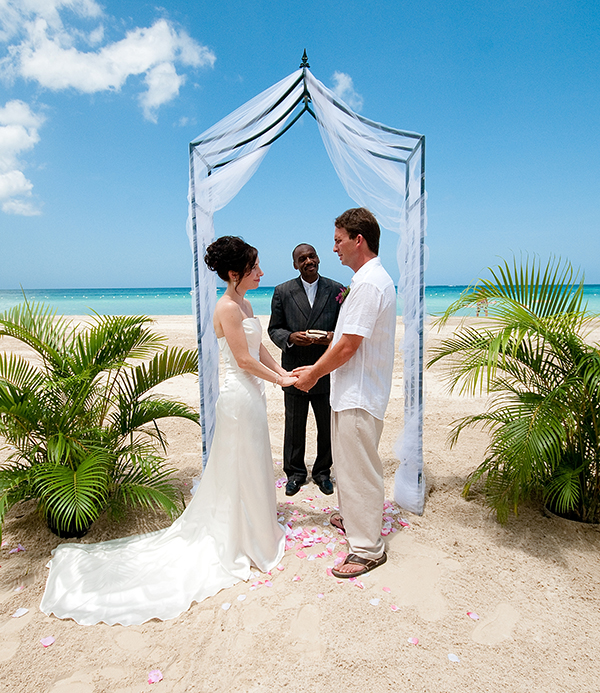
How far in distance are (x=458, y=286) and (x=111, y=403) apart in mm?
71645

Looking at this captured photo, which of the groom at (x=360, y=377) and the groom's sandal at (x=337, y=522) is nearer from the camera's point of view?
the groom at (x=360, y=377)

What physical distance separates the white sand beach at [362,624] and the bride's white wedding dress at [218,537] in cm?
16

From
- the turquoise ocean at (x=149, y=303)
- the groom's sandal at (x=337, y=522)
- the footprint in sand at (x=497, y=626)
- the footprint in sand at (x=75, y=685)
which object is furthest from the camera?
the turquoise ocean at (x=149, y=303)

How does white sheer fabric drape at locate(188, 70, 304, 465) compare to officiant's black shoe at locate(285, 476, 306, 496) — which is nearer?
white sheer fabric drape at locate(188, 70, 304, 465)

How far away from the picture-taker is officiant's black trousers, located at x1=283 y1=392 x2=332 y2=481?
14.7 ft

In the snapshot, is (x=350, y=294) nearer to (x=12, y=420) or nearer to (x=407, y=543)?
(x=407, y=543)

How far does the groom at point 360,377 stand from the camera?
3014mm

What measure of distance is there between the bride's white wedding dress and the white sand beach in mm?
158

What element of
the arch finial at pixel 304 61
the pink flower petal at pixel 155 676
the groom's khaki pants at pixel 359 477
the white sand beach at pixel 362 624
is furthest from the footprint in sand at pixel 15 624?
the arch finial at pixel 304 61

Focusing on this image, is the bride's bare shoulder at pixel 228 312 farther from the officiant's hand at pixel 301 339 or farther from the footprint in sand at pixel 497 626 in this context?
the footprint in sand at pixel 497 626

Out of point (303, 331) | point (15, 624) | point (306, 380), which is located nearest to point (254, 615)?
point (15, 624)

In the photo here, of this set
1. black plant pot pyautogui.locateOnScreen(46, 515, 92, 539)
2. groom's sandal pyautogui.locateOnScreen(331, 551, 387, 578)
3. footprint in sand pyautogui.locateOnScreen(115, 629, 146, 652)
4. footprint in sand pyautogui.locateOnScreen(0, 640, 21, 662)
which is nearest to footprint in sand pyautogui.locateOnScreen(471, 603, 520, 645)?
groom's sandal pyautogui.locateOnScreen(331, 551, 387, 578)

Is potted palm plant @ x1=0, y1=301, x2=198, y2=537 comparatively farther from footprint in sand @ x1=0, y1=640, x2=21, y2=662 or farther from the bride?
footprint in sand @ x1=0, y1=640, x2=21, y2=662

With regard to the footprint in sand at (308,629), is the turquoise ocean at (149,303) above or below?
above
